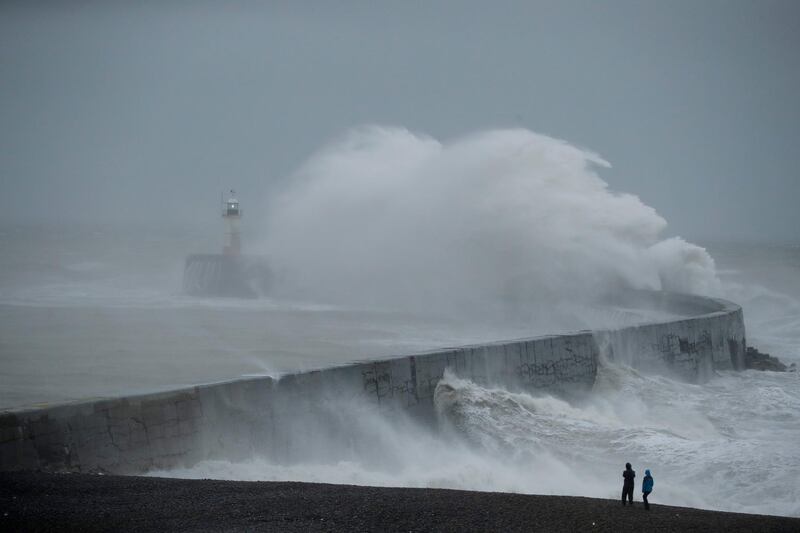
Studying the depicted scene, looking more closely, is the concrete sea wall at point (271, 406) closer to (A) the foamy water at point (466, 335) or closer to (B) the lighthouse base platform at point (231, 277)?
(A) the foamy water at point (466, 335)

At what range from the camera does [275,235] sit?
31.9 meters

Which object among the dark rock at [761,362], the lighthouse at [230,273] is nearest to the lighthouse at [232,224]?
the lighthouse at [230,273]

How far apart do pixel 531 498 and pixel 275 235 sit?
88.4 feet

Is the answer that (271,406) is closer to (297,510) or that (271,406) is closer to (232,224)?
(297,510)

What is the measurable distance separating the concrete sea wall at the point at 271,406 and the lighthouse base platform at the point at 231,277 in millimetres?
18668

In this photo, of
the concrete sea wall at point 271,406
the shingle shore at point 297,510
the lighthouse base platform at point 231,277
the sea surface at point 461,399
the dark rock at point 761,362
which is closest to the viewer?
the shingle shore at point 297,510

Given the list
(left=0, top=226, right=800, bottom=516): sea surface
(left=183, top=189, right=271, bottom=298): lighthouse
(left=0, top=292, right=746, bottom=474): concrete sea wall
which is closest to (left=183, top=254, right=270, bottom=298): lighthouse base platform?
(left=183, top=189, right=271, bottom=298): lighthouse

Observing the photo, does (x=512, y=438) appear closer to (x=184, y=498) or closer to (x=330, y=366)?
(x=330, y=366)

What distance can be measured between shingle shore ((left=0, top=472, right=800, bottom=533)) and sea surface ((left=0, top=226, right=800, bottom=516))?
1104 millimetres

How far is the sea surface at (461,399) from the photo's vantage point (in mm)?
7246

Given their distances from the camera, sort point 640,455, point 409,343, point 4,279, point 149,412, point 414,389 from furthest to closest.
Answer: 1. point 4,279
2. point 409,343
3. point 414,389
4. point 640,455
5. point 149,412

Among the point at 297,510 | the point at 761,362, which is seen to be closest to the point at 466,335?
the point at 761,362

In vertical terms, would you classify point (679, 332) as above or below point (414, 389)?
above

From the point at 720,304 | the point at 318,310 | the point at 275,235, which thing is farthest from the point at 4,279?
the point at 720,304
